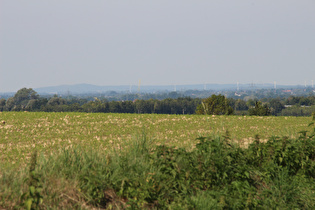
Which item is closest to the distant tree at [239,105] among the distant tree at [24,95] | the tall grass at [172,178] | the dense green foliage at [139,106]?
the dense green foliage at [139,106]

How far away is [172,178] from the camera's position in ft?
20.3

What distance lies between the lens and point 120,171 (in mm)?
6180

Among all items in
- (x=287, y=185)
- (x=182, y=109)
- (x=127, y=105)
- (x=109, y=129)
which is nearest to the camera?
(x=287, y=185)

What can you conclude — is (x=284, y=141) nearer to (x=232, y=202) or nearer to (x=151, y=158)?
(x=232, y=202)

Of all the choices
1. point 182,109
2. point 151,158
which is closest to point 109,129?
point 151,158

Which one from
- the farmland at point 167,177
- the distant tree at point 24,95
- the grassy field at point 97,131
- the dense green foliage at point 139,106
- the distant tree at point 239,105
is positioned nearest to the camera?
the farmland at point 167,177

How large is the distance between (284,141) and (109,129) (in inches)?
371

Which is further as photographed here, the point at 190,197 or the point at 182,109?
the point at 182,109

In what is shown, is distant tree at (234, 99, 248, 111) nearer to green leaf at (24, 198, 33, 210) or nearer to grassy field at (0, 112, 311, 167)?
grassy field at (0, 112, 311, 167)

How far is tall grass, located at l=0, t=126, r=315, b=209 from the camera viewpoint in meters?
5.57

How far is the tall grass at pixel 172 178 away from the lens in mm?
5570

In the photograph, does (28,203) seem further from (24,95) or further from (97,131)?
(24,95)


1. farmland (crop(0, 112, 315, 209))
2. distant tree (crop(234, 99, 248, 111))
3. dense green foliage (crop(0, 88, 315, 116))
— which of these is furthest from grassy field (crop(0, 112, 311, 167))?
distant tree (crop(234, 99, 248, 111))

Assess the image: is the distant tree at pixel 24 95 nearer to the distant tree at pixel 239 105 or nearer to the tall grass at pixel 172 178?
the distant tree at pixel 239 105
